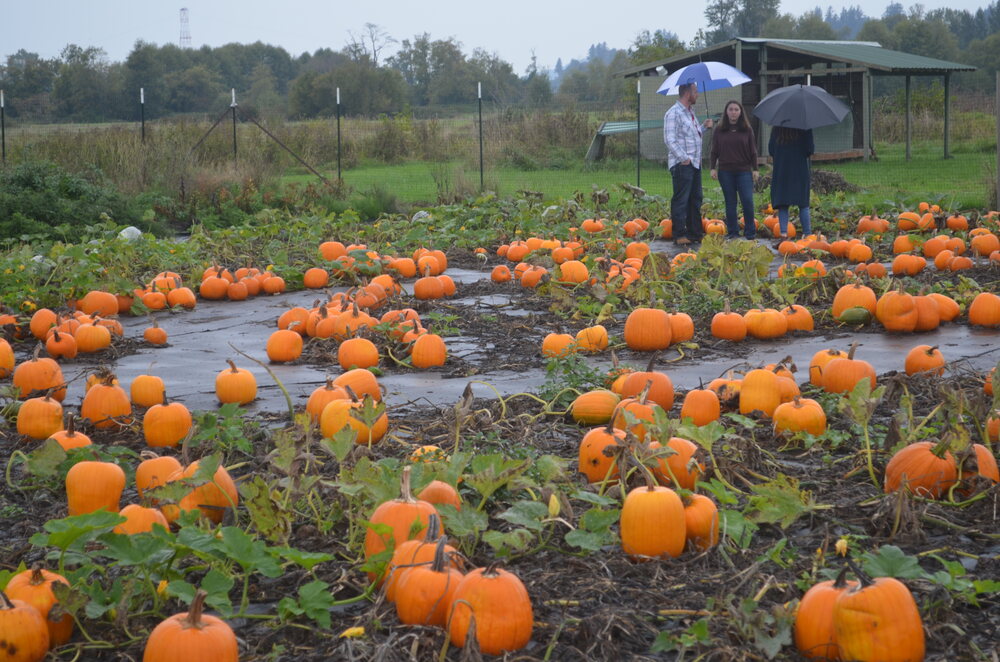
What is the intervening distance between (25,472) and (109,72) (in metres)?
52.4

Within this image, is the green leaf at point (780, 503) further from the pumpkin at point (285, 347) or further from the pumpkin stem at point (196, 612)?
the pumpkin at point (285, 347)

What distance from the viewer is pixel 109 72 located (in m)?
51.3

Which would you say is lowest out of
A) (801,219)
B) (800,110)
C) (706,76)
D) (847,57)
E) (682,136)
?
(801,219)

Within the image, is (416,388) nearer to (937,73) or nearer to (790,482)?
(790,482)

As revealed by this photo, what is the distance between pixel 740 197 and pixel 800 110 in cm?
123

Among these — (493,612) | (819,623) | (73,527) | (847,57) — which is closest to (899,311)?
(819,623)

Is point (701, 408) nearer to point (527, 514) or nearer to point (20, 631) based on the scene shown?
point (527, 514)

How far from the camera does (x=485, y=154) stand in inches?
1104

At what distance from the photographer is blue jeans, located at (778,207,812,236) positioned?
11523 millimetres

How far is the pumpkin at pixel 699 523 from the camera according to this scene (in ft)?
9.89

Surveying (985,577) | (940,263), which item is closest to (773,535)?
(985,577)

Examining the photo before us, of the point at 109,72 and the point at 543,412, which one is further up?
the point at 109,72

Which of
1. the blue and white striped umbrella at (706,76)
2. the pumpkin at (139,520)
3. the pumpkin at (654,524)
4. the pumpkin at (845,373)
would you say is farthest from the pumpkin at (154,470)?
the blue and white striped umbrella at (706,76)

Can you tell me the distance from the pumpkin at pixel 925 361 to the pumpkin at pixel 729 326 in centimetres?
144
